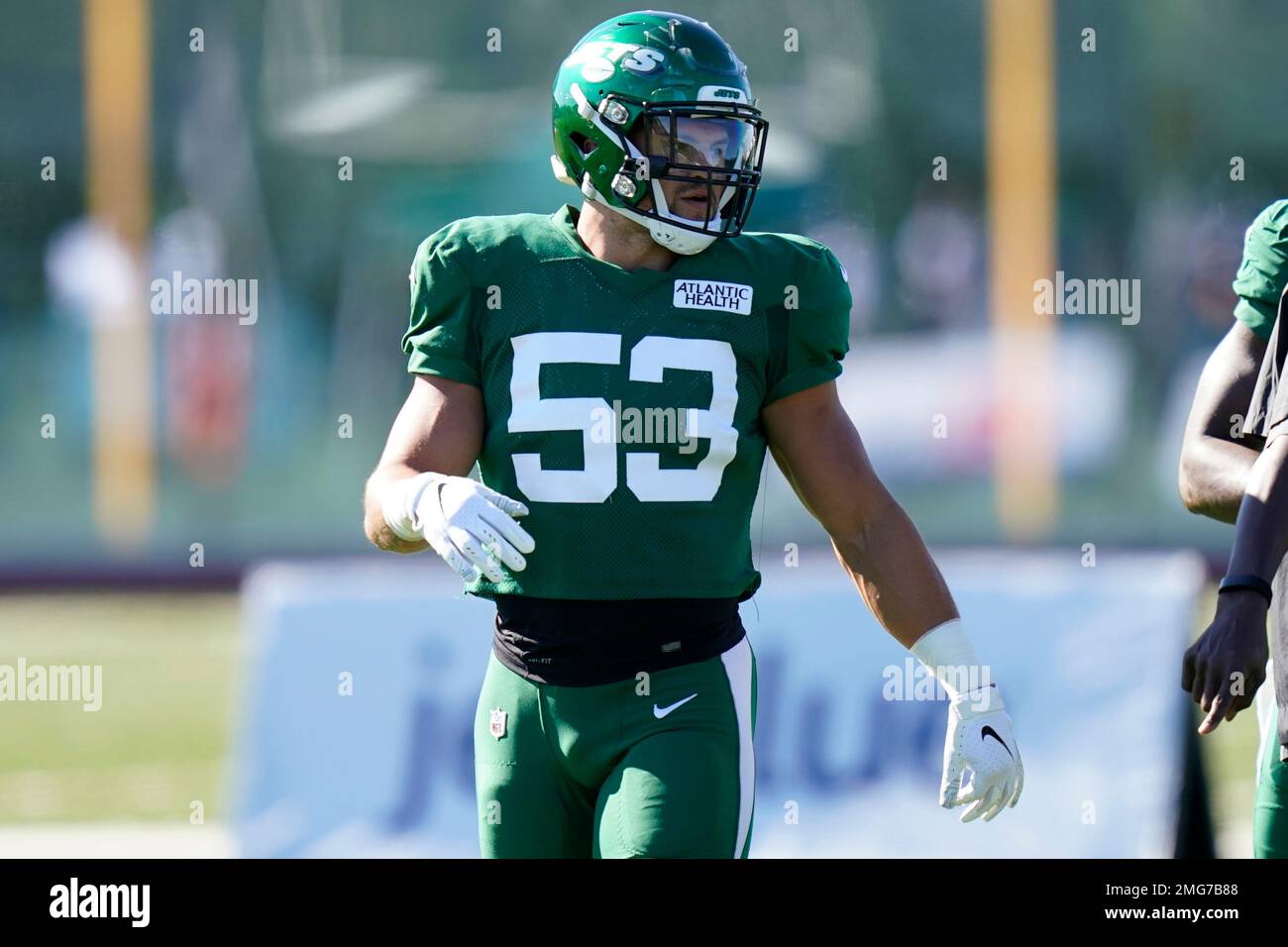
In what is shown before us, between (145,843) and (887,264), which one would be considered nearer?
(145,843)

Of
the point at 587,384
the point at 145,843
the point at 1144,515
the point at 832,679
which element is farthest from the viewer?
the point at 1144,515

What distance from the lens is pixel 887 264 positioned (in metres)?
11.7

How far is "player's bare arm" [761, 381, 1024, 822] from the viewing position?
106 inches

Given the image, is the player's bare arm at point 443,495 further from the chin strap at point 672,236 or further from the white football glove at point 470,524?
the chin strap at point 672,236

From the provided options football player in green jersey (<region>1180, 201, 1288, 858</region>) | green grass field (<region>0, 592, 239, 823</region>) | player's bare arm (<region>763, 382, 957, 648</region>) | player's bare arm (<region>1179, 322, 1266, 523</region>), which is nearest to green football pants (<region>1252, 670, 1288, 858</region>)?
football player in green jersey (<region>1180, 201, 1288, 858</region>)

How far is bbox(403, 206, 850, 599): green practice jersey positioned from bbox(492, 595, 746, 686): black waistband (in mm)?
24

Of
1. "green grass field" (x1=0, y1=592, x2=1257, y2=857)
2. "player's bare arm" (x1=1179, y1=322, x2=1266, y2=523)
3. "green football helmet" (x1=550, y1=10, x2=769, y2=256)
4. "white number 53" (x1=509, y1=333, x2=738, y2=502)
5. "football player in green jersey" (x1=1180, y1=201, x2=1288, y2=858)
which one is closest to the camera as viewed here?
"football player in green jersey" (x1=1180, y1=201, x2=1288, y2=858)

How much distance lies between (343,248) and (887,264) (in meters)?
3.46

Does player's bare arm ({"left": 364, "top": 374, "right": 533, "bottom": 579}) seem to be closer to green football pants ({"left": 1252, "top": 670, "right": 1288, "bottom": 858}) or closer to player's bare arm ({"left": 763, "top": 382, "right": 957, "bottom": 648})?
player's bare arm ({"left": 763, "top": 382, "right": 957, "bottom": 648})

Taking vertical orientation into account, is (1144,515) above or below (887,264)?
below

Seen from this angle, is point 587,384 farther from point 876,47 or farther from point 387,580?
point 876,47

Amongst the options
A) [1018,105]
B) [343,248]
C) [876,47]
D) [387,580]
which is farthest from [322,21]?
[387,580]

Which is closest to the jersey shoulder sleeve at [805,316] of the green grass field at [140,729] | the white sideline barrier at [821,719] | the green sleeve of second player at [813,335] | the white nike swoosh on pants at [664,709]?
the green sleeve of second player at [813,335]

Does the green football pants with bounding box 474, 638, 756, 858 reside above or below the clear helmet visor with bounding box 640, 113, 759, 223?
below
